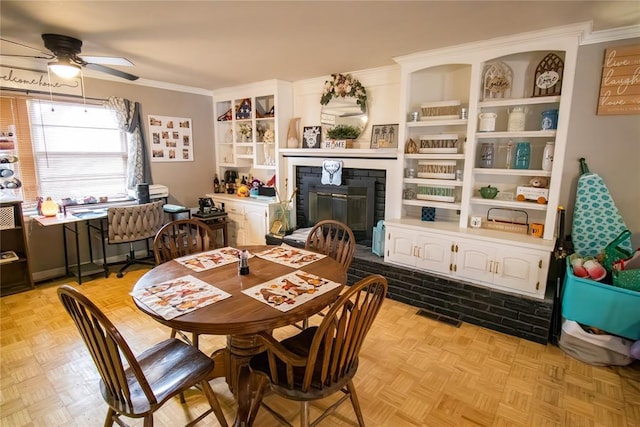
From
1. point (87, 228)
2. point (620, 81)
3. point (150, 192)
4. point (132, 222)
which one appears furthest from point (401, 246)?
point (87, 228)

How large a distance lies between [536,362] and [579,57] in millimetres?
2315

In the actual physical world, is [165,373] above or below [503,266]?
below

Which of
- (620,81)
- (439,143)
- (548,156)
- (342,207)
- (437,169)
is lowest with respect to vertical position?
(342,207)

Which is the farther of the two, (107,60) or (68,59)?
(68,59)

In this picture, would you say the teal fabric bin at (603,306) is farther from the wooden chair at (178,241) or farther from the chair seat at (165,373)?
the wooden chair at (178,241)

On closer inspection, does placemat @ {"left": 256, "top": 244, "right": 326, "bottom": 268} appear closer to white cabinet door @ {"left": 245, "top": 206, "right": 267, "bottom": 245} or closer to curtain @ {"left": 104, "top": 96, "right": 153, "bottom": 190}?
white cabinet door @ {"left": 245, "top": 206, "right": 267, "bottom": 245}

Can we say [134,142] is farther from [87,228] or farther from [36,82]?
[87,228]

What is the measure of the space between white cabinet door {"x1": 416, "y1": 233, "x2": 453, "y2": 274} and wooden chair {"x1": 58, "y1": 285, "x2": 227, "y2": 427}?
2111 millimetres

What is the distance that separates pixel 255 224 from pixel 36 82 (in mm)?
2657

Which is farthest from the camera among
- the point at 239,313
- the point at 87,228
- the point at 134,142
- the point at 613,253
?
the point at 134,142

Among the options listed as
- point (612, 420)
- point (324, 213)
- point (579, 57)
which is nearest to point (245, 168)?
point (324, 213)

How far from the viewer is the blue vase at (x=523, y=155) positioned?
2.78 metres

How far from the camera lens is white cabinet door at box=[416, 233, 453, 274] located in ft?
9.70

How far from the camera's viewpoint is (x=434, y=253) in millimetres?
3020
